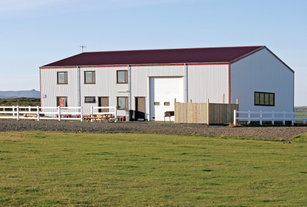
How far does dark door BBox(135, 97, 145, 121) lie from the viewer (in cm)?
3488

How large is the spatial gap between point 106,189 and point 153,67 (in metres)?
26.9

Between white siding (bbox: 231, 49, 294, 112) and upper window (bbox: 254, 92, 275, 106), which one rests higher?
white siding (bbox: 231, 49, 294, 112)

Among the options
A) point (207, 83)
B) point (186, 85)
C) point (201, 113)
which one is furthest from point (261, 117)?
point (186, 85)

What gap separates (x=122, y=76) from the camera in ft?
117

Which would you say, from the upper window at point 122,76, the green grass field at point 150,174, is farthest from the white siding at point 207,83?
the green grass field at point 150,174

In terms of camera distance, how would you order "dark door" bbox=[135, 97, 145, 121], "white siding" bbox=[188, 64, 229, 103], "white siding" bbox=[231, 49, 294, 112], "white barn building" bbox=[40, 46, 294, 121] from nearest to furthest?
"white siding" bbox=[188, 64, 229, 103], "white barn building" bbox=[40, 46, 294, 121], "white siding" bbox=[231, 49, 294, 112], "dark door" bbox=[135, 97, 145, 121]

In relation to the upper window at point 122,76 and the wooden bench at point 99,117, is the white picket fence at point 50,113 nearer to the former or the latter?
the wooden bench at point 99,117

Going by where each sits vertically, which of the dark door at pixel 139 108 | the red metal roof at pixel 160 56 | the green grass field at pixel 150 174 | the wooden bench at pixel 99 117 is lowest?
the green grass field at pixel 150 174

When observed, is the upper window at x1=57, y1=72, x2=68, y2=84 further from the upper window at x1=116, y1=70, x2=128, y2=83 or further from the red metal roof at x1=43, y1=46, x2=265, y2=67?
the upper window at x1=116, y1=70, x2=128, y2=83

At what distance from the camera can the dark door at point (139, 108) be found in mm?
34875

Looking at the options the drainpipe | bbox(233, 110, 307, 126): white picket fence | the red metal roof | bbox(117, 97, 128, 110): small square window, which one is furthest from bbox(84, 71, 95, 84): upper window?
bbox(233, 110, 307, 126): white picket fence

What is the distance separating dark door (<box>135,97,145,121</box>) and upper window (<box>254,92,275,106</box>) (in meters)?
9.59

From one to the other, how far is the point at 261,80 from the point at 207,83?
5815 mm

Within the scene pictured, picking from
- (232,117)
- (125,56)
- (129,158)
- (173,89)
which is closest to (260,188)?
(129,158)
